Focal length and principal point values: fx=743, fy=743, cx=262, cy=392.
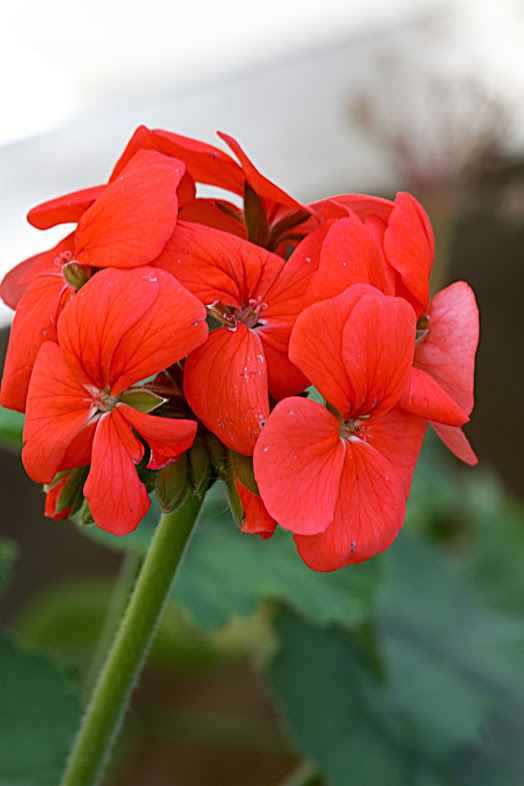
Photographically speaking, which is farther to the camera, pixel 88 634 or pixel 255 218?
pixel 88 634

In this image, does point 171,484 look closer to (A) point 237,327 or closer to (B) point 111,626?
(A) point 237,327

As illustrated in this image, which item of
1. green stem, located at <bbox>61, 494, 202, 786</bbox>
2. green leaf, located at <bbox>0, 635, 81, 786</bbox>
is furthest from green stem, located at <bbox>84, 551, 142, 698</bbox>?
green stem, located at <bbox>61, 494, 202, 786</bbox>

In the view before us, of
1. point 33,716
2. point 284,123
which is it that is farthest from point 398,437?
point 284,123

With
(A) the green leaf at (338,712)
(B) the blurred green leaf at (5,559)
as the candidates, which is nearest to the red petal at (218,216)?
(B) the blurred green leaf at (5,559)

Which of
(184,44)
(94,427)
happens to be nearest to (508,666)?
(94,427)

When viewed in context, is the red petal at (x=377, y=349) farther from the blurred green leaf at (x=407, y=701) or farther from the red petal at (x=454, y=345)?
the blurred green leaf at (x=407, y=701)

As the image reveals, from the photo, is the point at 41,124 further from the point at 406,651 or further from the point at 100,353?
the point at 100,353
